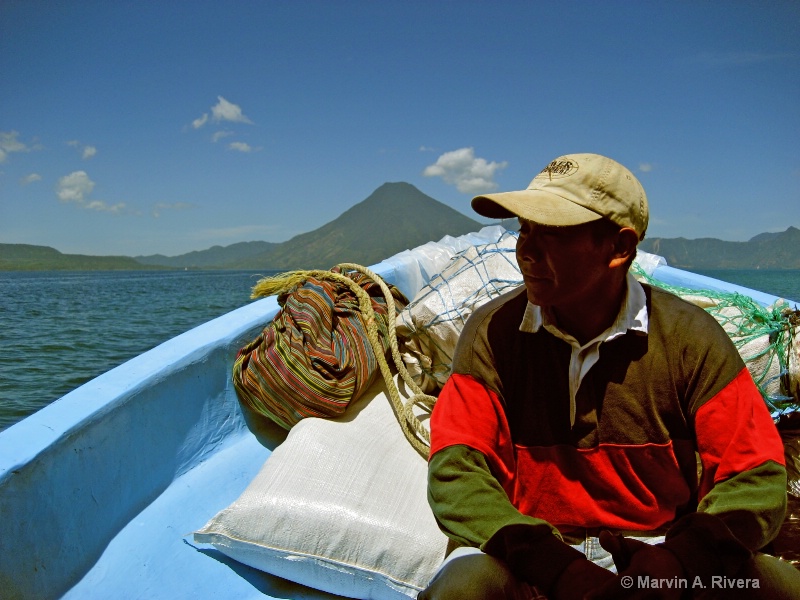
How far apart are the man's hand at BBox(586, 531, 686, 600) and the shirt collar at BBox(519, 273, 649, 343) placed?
17.0 inches

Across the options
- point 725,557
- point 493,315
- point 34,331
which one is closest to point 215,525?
point 493,315

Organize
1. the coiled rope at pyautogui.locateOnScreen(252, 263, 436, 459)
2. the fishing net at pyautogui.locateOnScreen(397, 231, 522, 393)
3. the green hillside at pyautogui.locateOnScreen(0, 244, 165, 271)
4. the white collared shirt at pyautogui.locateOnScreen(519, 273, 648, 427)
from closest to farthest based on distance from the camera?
the white collared shirt at pyautogui.locateOnScreen(519, 273, 648, 427), the coiled rope at pyautogui.locateOnScreen(252, 263, 436, 459), the fishing net at pyautogui.locateOnScreen(397, 231, 522, 393), the green hillside at pyautogui.locateOnScreen(0, 244, 165, 271)

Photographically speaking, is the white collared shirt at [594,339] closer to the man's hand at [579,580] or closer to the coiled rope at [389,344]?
the man's hand at [579,580]

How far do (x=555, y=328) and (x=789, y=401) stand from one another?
4.28ft

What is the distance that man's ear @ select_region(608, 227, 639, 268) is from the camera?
119cm

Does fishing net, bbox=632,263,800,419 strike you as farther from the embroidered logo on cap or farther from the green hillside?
the green hillside

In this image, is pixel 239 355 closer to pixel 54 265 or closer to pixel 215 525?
pixel 215 525

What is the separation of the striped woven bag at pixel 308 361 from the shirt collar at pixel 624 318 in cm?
95

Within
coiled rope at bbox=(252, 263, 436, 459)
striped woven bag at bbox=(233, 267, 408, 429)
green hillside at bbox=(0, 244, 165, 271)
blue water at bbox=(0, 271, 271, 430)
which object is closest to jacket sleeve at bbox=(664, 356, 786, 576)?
coiled rope at bbox=(252, 263, 436, 459)

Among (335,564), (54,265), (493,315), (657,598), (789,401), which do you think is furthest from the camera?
(54,265)

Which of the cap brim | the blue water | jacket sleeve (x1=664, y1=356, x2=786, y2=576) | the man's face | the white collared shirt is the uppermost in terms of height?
the cap brim

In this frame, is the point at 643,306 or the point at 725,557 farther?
the point at 643,306

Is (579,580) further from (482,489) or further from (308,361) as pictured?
(308,361)

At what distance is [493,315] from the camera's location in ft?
4.40
